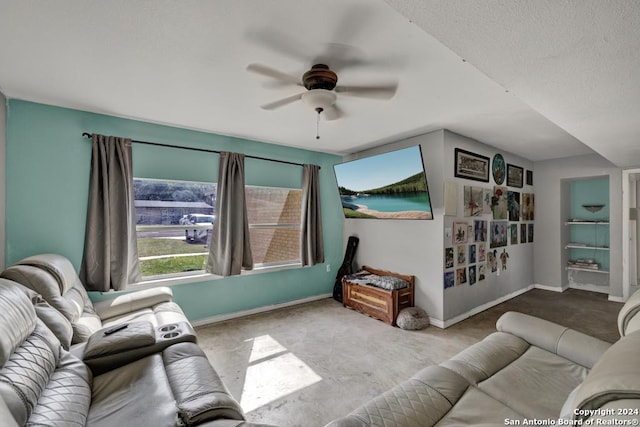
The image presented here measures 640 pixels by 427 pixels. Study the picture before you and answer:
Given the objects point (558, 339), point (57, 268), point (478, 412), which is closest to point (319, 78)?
point (478, 412)

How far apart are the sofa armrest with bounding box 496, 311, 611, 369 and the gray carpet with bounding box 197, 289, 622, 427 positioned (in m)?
0.89

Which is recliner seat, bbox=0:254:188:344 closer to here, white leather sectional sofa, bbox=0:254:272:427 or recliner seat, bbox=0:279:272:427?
white leather sectional sofa, bbox=0:254:272:427

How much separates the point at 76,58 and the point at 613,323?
5.91 metres

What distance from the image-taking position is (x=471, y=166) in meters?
3.66

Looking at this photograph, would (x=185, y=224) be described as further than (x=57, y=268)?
Yes

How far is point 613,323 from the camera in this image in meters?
3.39

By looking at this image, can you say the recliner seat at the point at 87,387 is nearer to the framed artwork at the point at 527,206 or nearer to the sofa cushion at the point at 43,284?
the sofa cushion at the point at 43,284

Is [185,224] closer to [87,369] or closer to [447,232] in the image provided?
[87,369]

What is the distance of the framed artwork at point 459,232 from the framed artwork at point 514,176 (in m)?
1.49

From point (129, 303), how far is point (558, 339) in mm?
3388

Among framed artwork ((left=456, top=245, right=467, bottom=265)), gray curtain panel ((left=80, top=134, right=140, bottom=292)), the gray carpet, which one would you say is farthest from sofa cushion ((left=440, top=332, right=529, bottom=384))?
gray curtain panel ((left=80, top=134, right=140, bottom=292))

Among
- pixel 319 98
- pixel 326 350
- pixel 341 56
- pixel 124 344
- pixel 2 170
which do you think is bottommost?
pixel 326 350

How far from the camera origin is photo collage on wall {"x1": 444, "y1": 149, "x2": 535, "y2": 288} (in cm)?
346

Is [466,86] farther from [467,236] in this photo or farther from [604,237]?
[604,237]
